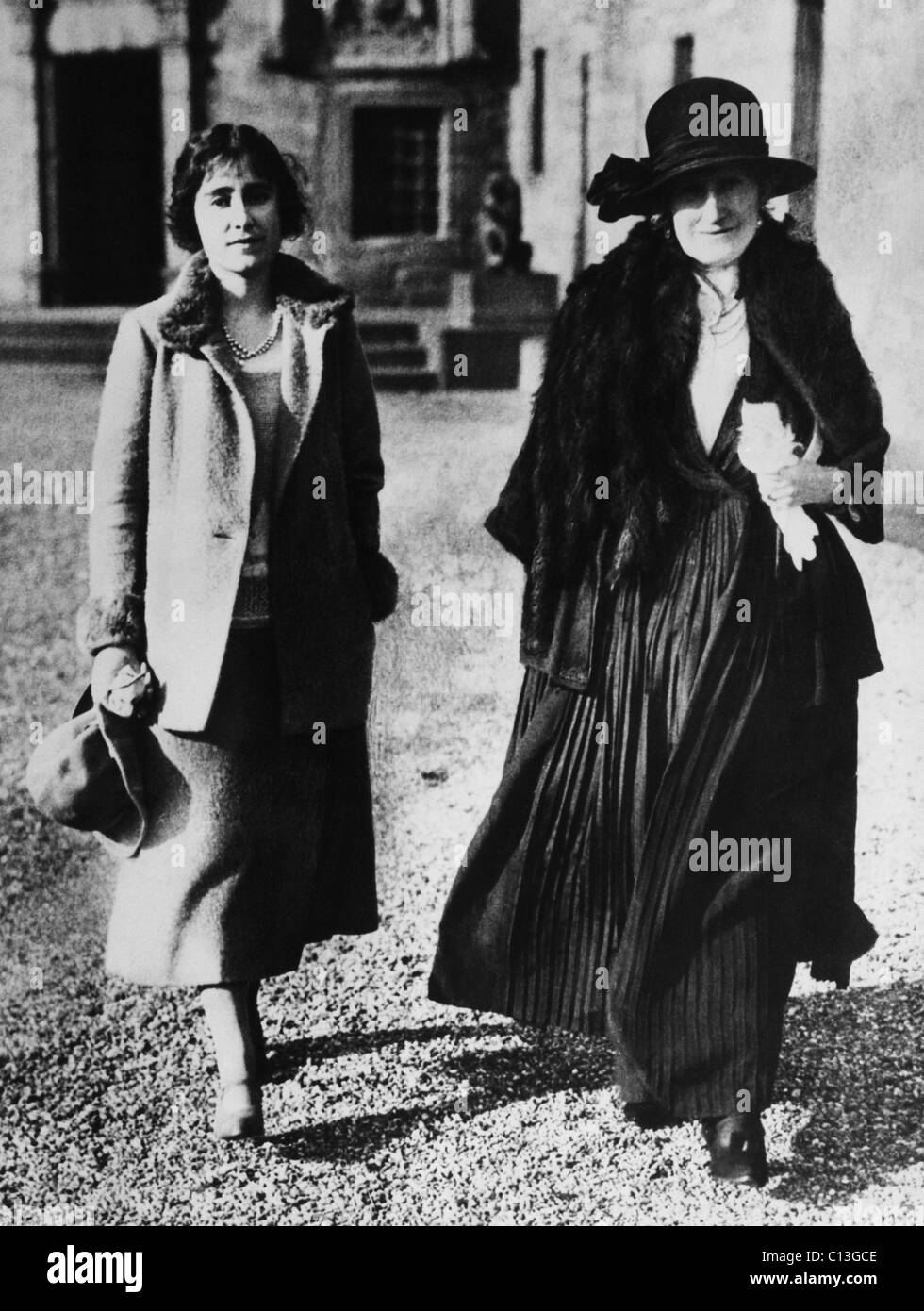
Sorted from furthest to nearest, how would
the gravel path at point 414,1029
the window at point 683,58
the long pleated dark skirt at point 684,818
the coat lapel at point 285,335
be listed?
the gravel path at point 414,1029 → the window at point 683,58 → the long pleated dark skirt at point 684,818 → the coat lapel at point 285,335

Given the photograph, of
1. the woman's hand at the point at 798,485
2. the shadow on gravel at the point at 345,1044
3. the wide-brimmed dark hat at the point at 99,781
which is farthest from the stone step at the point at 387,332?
the shadow on gravel at the point at 345,1044

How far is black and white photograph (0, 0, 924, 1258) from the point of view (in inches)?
168

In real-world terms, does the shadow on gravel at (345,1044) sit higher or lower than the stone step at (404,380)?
lower

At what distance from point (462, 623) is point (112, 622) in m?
0.97

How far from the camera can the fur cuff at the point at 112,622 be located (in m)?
4.22

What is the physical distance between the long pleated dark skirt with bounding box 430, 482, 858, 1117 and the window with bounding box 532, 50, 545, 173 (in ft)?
3.69

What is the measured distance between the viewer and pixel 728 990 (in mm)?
4398

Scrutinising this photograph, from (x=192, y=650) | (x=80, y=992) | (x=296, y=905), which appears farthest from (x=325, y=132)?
(x=80, y=992)

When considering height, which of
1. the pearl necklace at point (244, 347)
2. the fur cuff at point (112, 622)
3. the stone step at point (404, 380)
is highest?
the pearl necklace at point (244, 347)

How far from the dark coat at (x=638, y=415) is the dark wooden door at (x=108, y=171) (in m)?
1.15

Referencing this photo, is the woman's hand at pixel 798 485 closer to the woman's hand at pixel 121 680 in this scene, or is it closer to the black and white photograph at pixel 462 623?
the black and white photograph at pixel 462 623

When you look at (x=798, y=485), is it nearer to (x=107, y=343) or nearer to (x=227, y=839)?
(x=227, y=839)

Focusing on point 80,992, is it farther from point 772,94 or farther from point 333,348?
point 772,94

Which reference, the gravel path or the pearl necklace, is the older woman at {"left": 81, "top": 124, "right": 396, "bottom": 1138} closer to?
the pearl necklace
